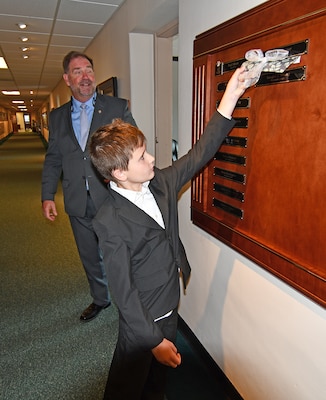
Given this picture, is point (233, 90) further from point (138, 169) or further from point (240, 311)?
point (240, 311)

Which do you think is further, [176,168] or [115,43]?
[115,43]

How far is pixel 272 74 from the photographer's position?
107cm

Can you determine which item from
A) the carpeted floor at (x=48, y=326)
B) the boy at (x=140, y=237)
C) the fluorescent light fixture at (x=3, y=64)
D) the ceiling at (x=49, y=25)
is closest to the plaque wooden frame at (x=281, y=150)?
the boy at (x=140, y=237)

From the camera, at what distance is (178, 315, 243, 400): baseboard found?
157 centimetres

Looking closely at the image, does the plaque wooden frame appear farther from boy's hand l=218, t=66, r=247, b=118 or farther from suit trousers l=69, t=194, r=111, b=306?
suit trousers l=69, t=194, r=111, b=306

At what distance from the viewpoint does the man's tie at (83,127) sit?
188 centimetres

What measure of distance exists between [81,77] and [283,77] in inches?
49.0

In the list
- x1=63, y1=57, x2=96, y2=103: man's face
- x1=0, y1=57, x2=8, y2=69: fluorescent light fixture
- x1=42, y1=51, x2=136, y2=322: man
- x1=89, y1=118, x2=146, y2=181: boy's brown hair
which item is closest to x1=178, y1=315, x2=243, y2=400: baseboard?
x1=42, y1=51, x2=136, y2=322: man

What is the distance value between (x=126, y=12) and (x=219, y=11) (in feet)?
5.09

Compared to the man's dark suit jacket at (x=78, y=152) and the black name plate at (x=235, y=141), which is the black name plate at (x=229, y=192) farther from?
the man's dark suit jacket at (x=78, y=152)

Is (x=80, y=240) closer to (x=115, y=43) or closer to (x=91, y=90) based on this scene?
(x=91, y=90)

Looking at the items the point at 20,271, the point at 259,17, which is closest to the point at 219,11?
the point at 259,17

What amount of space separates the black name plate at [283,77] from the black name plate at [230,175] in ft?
1.21

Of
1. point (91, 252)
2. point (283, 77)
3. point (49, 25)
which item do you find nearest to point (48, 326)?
point (91, 252)
